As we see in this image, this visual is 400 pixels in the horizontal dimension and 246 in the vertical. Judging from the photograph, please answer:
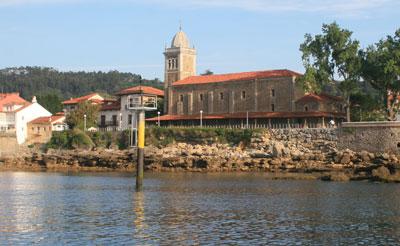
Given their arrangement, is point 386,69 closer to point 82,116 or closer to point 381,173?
point 381,173

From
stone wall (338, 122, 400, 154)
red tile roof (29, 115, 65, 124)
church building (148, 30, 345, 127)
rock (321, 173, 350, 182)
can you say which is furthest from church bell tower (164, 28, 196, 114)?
rock (321, 173, 350, 182)

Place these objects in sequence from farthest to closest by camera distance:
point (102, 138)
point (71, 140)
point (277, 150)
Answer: point (71, 140) < point (102, 138) < point (277, 150)

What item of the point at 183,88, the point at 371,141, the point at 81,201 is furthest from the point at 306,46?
the point at 81,201

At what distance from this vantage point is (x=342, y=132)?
6600 centimetres

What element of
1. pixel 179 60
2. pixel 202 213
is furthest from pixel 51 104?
pixel 202 213

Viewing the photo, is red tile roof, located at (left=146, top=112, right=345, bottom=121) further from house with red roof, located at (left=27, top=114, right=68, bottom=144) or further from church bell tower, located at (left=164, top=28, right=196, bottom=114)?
house with red roof, located at (left=27, top=114, right=68, bottom=144)

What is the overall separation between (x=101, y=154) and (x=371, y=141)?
2960 centimetres

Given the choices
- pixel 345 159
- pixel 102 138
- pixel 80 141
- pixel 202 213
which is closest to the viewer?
pixel 202 213

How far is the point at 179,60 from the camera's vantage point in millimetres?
95750

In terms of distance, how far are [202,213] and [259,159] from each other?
110ft

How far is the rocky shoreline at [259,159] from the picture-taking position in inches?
2224

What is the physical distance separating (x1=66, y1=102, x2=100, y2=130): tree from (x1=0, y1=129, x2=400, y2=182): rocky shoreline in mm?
12003

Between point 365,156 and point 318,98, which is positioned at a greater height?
point 318,98

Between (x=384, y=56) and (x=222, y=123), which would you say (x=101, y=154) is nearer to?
(x=222, y=123)
